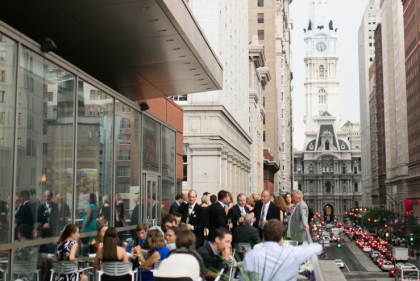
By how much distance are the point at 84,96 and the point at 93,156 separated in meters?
1.45

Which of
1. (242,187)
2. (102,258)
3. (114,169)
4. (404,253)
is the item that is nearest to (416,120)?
(404,253)

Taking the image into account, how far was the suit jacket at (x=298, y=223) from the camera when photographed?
51.0 ft

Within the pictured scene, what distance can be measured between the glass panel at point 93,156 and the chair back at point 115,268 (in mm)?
4373

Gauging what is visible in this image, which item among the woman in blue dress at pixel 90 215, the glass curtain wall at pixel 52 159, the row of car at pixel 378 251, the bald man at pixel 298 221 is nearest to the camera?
the glass curtain wall at pixel 52 159

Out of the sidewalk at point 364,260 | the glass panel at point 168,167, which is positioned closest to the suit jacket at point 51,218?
Answer: the glass panel at point 168,167

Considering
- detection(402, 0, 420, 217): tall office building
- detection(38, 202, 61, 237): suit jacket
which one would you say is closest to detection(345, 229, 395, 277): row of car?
detection(402, 0, 420, 217): tall office building

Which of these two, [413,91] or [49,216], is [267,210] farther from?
[413,91]

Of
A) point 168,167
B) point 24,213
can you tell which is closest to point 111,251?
point 24,213

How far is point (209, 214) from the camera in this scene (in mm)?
17047

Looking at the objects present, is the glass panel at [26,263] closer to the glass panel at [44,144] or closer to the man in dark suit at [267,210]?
the glass panel at [44,144]

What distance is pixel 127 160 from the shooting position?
2083 centimetres

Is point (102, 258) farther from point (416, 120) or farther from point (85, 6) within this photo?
point (416, 120)

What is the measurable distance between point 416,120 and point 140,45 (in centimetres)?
9321

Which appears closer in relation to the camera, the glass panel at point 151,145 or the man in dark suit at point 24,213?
the man in dark suit at point 24,213
